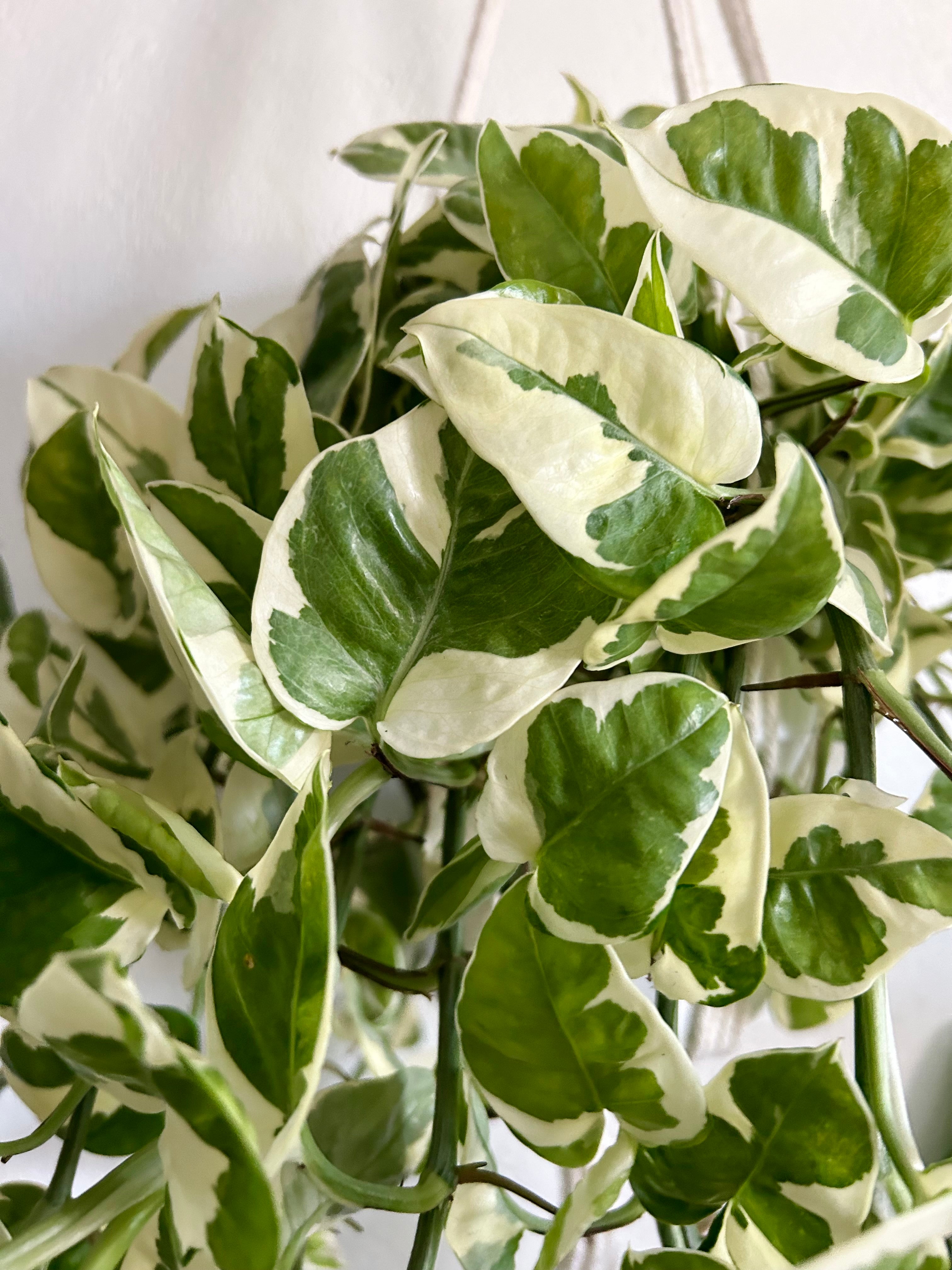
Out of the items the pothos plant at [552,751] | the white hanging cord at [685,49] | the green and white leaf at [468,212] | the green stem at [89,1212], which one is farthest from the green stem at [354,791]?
the white hanging cord at [685,49]

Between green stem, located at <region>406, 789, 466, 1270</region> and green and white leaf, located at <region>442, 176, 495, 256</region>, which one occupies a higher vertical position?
green and white leaf, located at <region>442, 176, 495, 256</region>

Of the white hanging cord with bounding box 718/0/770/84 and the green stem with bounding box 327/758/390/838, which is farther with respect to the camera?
the white hanging cord with bounding box 718/0/770/84

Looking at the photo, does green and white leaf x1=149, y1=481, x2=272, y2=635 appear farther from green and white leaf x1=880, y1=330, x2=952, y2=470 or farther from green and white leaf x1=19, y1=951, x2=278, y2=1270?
green and white leaf x1=880, y1=330, x2=952, y2=470

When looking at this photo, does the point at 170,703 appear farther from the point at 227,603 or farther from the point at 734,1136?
the point at 734,1136

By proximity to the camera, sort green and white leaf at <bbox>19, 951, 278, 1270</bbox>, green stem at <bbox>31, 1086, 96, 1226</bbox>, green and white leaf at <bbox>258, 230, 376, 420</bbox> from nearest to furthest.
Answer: green and white leaf at <bbox>19, 951, 278, 1270</bbox> < green stem at <bbox>31, 1086, 96, 1226</bbox> < green and white leaf at <bbox>258, 230, 376, 420</bbox>

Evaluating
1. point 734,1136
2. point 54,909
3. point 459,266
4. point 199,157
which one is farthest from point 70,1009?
point 199,157

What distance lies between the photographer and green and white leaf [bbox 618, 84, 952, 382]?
0.84 ft

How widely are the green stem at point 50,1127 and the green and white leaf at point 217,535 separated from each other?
0.16m

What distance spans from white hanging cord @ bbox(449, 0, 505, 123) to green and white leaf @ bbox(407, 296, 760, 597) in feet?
1.46

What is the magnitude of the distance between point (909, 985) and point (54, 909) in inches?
22.6

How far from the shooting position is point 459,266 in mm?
442

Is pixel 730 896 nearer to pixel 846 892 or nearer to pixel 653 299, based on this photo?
pixel 846 892

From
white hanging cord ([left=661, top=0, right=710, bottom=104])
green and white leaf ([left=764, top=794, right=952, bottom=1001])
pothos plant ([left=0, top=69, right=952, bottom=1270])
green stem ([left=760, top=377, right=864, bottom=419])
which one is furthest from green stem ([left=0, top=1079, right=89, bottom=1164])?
white hanging cord ([left=661, top=0, right=710, bottom=104])

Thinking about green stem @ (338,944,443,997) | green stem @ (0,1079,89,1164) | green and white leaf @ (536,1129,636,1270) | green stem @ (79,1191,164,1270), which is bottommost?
green and white leaf @ (536,1129,636,1270)
